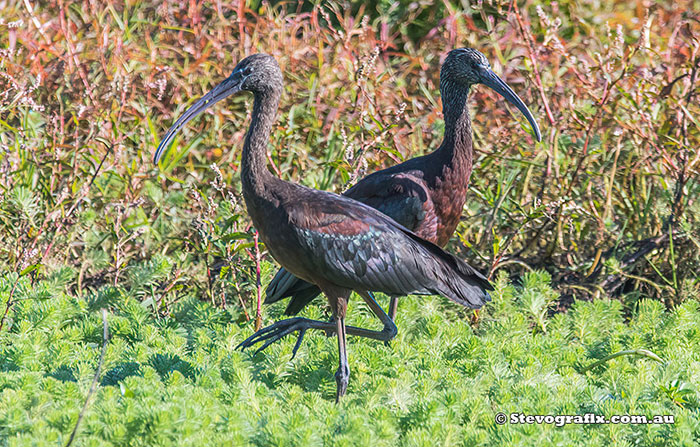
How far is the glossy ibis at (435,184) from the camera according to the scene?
4.64 meters

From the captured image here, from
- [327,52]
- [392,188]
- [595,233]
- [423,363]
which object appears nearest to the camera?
[423,363]

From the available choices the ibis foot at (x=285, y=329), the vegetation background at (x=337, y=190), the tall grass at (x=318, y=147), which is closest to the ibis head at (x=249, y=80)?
the vegetation background at (x=337, y=190)

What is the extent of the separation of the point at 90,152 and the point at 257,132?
2.63 metres

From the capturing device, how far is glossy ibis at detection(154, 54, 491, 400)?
3992mm

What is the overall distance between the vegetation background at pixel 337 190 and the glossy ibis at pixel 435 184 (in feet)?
1.00

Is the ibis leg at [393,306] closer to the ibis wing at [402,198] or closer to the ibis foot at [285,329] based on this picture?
the ibis wing at [402,198]

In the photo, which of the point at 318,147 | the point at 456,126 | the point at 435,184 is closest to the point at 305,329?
the point at 435,184

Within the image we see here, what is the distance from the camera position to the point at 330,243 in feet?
13.2

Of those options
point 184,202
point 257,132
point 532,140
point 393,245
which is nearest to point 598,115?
point 532,140

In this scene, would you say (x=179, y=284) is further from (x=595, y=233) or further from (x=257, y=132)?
(x=595, y=233)

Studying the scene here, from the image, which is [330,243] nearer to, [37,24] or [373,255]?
[373,255]

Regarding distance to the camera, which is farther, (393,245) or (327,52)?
(327,52)

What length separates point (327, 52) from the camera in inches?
291

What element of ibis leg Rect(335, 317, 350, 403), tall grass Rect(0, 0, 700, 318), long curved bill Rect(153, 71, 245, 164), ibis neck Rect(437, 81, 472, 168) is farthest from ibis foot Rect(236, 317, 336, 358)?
ibis neck Rect(437, 81, 472, 168)
